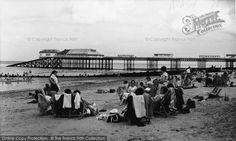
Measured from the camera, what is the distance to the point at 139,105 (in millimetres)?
6859

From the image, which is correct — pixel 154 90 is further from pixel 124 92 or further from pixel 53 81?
pixel 53 81

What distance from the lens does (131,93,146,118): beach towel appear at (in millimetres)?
6801

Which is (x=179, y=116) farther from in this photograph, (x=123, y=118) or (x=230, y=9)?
(x=230, y=9)

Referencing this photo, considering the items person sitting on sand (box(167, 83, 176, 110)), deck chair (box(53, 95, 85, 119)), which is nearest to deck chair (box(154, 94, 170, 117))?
person sitting on sand (box(167, 83, 176, 110))

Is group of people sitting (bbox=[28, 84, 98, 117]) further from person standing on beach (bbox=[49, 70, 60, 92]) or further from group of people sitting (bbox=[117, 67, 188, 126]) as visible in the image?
group of people sitting (bbox=[117, 67, 188, 126])

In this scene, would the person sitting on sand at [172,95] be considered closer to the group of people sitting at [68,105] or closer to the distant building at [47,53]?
the group of people sitting at [68,105]

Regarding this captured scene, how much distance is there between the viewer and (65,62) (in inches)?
2704

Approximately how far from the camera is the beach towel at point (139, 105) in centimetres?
680

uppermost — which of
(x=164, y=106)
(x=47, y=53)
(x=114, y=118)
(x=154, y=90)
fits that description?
(x=47, y=53)

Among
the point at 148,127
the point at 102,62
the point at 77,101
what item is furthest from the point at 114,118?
the point at 102,62

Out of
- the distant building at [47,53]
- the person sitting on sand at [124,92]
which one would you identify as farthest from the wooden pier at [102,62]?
the person sitting on sand at [124,92]

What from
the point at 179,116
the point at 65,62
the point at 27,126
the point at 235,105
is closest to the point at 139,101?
the point at 179,116

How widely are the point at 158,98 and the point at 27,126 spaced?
11.8 ft

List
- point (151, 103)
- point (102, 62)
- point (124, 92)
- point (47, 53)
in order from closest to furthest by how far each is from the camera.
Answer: point (151, 103) < point (124, 92) < point (102, 62) < point (47, 53)
